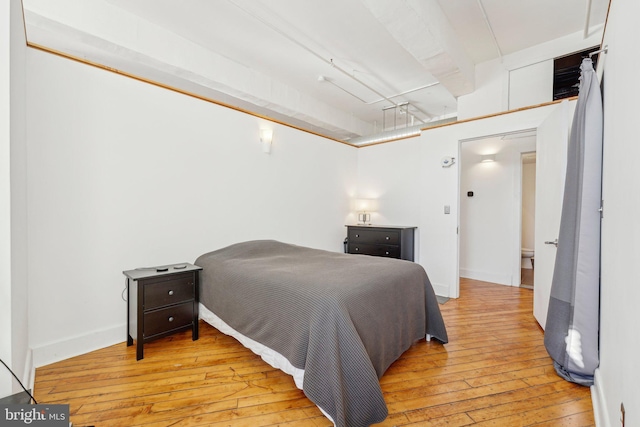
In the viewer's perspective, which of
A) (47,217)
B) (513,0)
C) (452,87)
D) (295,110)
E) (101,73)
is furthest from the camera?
(295,110)

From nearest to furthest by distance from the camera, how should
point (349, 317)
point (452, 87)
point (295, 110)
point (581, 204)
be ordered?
point (349, 317) → point (581, 204) → point (452, 87) → point (295, 110)

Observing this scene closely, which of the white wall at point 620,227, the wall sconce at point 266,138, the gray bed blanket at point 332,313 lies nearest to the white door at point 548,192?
the white wall at point 620,227

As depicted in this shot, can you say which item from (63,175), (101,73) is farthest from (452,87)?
(63,175)

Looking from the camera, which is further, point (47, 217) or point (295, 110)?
point (295, 110)

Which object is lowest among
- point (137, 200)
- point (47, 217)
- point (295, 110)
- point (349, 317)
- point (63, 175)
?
point (349, 317)

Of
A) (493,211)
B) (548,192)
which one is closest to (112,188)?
(548,192)

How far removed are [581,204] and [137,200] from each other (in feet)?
10.9

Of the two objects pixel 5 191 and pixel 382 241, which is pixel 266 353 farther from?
pixel 382 241

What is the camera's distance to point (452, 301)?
341 cm

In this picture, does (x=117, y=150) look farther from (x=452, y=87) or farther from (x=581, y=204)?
(x=452, y=87)

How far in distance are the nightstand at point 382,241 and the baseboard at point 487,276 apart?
1335mm

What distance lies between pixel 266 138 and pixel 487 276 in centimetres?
401

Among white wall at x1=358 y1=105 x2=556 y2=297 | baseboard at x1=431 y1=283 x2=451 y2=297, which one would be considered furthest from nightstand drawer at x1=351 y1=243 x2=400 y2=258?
baseboard at x1=431 y1=283 x2=451 y2=297

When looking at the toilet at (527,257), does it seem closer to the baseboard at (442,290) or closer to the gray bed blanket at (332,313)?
the baseboard at (442,290)
